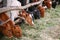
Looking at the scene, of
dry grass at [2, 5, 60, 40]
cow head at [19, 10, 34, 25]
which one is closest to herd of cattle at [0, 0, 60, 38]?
cow head at [19, 10, 34, 25]

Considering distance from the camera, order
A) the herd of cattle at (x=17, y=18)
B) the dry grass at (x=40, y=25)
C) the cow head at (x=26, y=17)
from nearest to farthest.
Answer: the herd of cattle at (x=17, y=18)
the dry grass at (x=40, y=25)
the cow head at (x=26, y=17)

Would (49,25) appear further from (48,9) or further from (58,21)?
(48,9)

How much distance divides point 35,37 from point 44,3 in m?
3.91

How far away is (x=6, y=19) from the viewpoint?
6.59 m

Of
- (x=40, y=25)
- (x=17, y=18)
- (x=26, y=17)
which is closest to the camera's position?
(x=26, y=17)

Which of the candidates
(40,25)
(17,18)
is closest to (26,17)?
(17,18)

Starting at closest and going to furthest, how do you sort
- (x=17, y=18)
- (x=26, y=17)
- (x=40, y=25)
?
(x=26, y=17) < (x=17, y=18) < (x=40, y=25)

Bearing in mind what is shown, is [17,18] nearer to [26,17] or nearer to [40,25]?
[26,17]

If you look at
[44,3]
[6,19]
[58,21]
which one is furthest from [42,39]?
[44,3]

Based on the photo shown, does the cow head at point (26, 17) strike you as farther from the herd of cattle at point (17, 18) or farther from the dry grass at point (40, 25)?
the dry grass at point (40, 25)

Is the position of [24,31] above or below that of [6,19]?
below

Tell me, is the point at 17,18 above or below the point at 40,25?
above

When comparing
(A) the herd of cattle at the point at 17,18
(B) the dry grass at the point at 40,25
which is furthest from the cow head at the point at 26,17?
(B) the dry grass at the point at 40,25

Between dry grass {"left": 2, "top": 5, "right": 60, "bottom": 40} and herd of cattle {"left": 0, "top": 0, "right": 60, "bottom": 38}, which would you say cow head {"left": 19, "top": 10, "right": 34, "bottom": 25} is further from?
dry grass {"left": 2, "top": 5, "right": 60, "bottom": 40}
